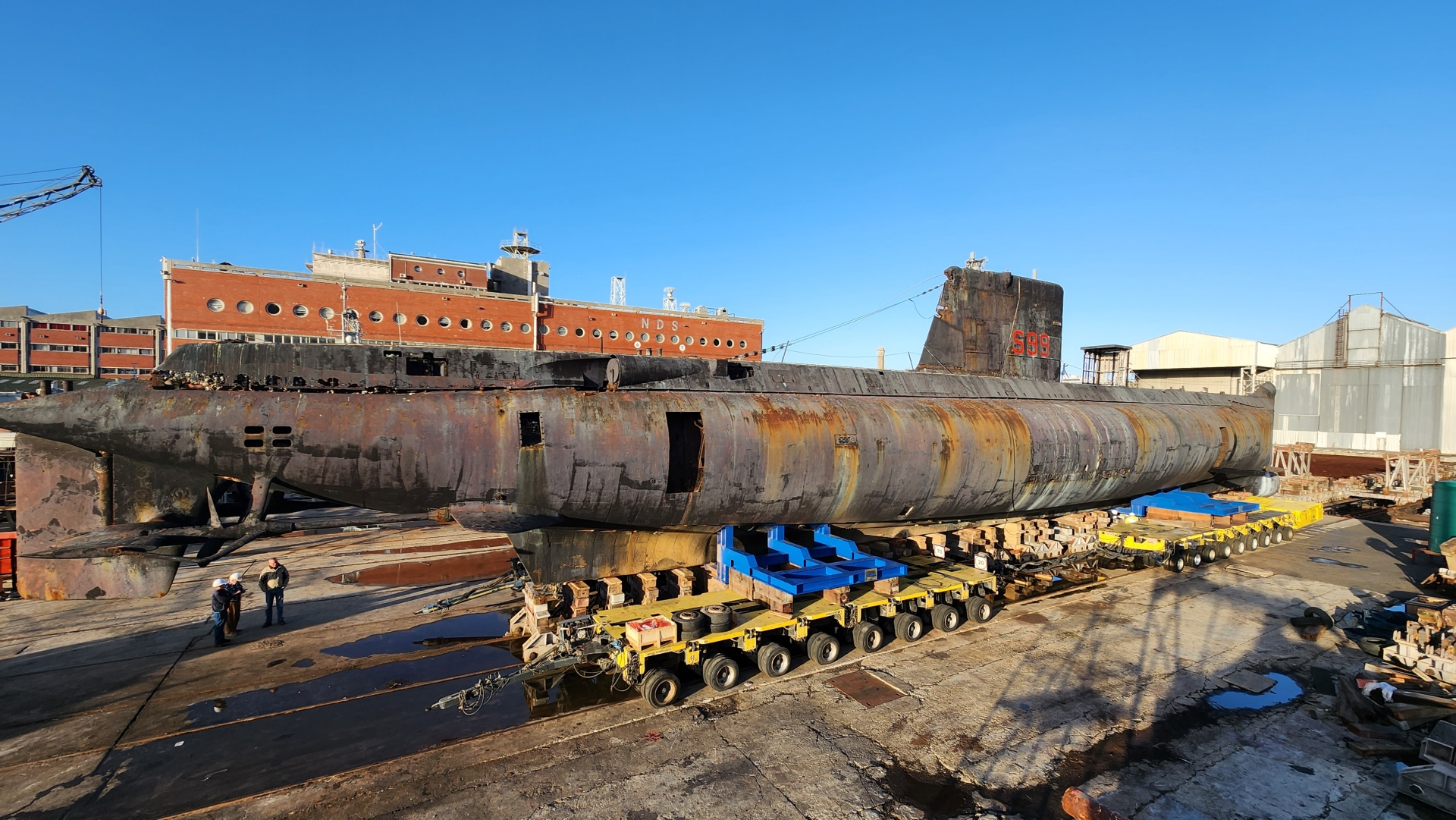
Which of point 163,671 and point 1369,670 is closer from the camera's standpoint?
point 1369,670

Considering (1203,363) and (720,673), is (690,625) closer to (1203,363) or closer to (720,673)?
(720,673)

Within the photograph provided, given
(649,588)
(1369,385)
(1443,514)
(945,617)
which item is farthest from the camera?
(1369,385)

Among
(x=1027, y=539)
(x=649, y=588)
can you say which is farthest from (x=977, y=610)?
(x=649, y=588)

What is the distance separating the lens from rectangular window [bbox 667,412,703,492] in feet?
30.8

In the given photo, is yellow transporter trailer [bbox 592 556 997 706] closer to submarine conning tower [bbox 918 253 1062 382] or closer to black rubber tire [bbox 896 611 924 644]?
black rubber tire [bbox 896 611 924 644]

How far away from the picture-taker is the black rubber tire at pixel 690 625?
8.11 m

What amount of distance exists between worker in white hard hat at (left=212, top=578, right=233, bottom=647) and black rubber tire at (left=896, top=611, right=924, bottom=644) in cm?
1112

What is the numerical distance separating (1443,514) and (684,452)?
19350 mm

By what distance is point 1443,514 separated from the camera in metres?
15.4

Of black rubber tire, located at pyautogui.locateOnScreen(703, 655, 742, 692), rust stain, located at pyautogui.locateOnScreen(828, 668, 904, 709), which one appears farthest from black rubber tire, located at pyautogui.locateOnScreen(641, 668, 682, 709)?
rust stain, located at pyautogui.locateOnScreen(828, 668, 904, 709)

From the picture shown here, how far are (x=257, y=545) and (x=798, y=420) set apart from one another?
1715 centimetres

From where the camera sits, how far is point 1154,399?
19.3m

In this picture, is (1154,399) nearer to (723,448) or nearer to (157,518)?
(723,448)

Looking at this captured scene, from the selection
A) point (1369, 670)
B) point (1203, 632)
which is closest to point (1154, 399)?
point (1203, 632)
